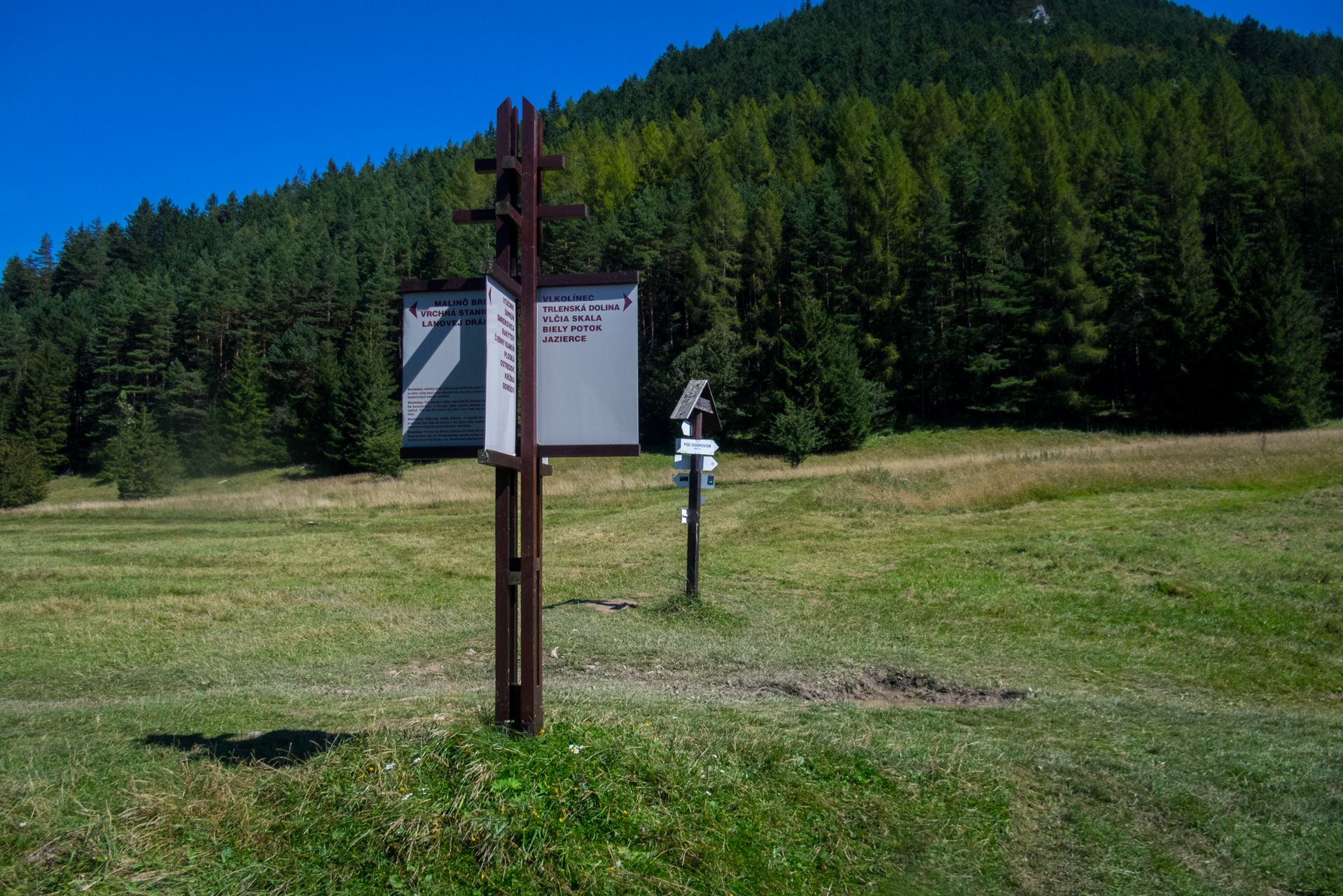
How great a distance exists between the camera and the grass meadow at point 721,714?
3.63m

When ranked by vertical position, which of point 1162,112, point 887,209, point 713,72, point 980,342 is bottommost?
point 980,342

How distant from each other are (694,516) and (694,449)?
1.12 m

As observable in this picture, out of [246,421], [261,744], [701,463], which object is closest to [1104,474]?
[701,463]

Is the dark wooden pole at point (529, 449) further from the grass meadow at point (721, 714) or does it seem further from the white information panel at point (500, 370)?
the grass meadow at point (721, 714)

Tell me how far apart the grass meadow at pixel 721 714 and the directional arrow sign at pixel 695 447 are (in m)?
2.43

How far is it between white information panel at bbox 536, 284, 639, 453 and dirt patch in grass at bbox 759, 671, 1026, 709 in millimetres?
4023

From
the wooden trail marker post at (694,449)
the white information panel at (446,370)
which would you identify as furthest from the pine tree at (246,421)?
the white information panel at (446,370)

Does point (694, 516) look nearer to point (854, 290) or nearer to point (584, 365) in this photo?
point (584, 365)

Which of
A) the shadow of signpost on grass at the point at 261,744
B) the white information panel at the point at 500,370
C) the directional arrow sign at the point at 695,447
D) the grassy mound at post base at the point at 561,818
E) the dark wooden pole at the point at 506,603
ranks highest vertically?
the white information panel at the point at 500,370

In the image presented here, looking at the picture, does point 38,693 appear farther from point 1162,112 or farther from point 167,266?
point 167,266

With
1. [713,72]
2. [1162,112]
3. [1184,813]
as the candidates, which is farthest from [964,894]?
[713,72]

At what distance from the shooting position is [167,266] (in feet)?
320

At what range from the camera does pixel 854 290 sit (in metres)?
55.5

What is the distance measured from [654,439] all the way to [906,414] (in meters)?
17.6
